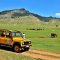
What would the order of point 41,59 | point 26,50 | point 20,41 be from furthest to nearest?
point 26,50 < point 20,41 < point 41,59

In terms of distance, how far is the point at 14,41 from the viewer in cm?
2448

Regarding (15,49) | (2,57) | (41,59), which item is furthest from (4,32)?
(41,59)

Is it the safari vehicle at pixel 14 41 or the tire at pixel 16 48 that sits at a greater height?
the safari vehicle at pixel 14 41

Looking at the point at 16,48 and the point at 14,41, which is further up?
the point at 14,41

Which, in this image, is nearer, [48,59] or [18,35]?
[48,59]

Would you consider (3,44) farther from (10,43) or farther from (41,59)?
(41,59)

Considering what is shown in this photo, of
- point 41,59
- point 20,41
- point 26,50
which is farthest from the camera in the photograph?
point 26,50

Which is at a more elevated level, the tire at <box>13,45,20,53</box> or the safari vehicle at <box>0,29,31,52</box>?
the safari vehicle at <box>0,29,31,52</box>

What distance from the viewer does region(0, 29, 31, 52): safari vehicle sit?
79.2 ft

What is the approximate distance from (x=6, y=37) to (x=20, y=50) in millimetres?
2342

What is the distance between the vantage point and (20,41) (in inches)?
945

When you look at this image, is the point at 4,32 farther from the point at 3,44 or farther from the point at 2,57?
the point at 2,57

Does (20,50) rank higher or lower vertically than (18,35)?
lower

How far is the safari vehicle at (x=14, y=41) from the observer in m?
24.1
